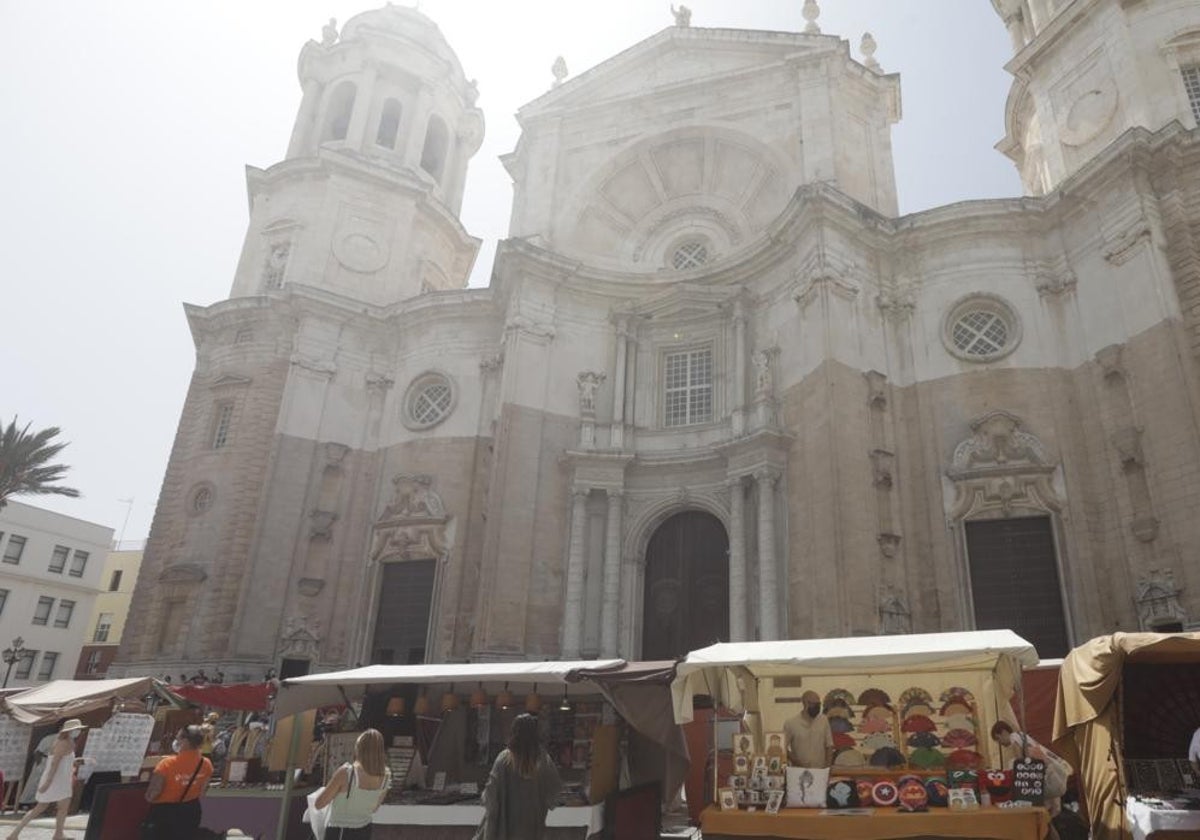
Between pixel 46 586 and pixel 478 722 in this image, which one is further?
pixel 46 586

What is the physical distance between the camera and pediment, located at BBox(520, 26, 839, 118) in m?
26.9

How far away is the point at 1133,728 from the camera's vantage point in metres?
10.3

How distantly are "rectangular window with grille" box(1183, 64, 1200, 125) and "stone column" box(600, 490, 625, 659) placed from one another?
1889cm

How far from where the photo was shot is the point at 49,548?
51438mm

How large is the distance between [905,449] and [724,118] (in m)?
12.7

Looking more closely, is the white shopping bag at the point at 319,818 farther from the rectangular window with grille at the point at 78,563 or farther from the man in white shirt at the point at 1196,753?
the rectangular window with grille at the point at 78,563

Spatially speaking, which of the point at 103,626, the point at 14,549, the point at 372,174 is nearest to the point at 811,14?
the point at 372,174

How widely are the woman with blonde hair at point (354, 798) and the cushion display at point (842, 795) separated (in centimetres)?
499

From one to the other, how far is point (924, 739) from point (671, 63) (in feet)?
80.3

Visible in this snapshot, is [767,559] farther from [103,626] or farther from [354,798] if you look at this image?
[103,626]

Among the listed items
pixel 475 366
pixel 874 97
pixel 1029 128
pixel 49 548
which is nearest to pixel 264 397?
pixel 475 366

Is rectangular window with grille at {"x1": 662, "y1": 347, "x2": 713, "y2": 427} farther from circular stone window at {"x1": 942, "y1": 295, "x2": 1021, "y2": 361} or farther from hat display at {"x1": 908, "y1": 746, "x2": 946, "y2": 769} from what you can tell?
hat display at {"x1": 908, "y1": 746, "x2": 946, "y2": 769}

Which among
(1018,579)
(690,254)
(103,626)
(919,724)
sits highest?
(690,254)

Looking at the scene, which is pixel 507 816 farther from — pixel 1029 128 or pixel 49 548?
pixel 49 548
